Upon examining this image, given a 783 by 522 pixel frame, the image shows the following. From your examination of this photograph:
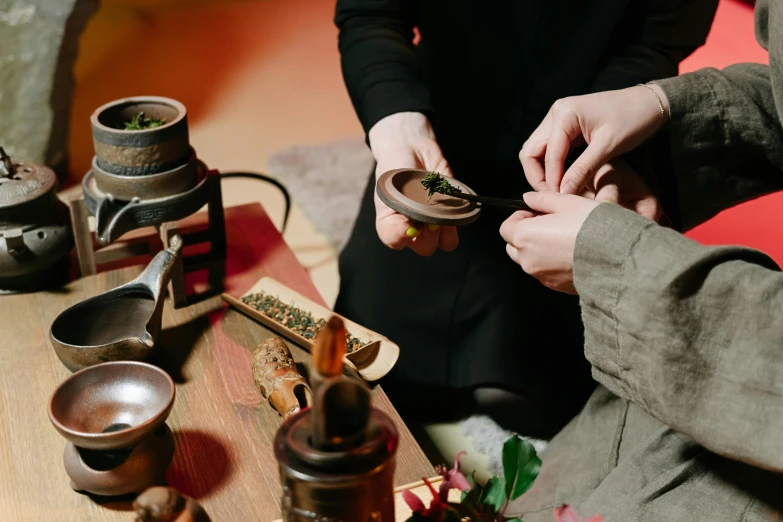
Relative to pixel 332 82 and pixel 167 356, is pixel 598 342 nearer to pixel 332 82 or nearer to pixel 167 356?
pixel 167 356

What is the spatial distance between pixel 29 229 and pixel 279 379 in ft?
1.95

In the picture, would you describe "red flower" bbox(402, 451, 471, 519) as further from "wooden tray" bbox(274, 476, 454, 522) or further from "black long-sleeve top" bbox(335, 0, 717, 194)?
"black long-sleeve top" bbox(335, 0, 717, 194)

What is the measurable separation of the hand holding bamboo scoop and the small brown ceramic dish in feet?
1.94

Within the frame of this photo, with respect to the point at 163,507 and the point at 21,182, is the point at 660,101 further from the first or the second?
the point at 21,182

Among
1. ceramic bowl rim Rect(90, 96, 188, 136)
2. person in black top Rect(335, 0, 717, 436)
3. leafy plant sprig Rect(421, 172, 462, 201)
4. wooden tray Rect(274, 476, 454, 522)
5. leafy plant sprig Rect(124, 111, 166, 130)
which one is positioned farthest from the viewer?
person in black top Rect(335, 0, 717, 436)

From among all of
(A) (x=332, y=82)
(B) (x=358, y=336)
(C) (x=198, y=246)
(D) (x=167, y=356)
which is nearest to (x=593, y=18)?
(B) (x=358, y=336)

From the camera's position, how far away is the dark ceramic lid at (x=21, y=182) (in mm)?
1346

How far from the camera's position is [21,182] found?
1372 mm

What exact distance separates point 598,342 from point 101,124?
0.99 metres

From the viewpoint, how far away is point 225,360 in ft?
4.15

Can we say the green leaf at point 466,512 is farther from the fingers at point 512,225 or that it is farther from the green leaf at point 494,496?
the fingers at point 512,225

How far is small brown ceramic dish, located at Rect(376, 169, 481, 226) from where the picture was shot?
3.80ft

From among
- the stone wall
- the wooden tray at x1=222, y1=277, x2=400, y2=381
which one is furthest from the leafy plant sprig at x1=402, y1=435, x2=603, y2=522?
the stone wall

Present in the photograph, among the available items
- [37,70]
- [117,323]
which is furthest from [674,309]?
[37,70]
